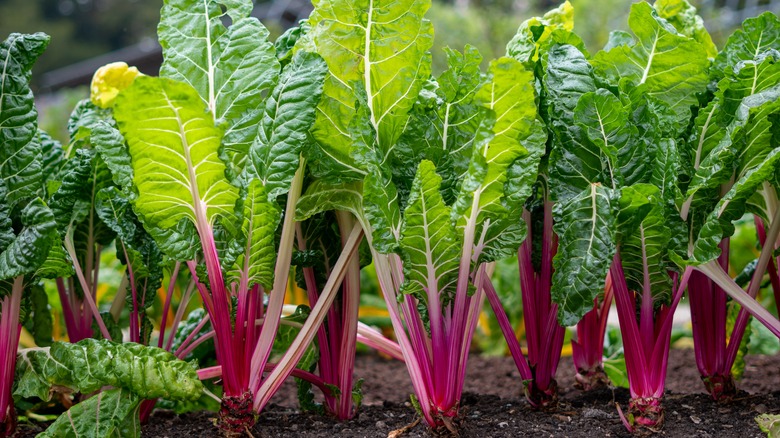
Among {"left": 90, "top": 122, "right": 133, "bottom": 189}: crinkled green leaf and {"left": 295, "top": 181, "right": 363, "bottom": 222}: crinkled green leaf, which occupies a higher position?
{"left": 90, "top": 122, "right": 133, "bottom": 189}: crinkled green leaf

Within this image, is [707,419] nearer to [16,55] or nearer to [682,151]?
[682,151]

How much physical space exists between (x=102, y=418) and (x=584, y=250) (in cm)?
94

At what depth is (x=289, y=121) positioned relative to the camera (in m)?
1.33

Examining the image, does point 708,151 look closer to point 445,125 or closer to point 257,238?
point 445,125

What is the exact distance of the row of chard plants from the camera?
1319 millimetres

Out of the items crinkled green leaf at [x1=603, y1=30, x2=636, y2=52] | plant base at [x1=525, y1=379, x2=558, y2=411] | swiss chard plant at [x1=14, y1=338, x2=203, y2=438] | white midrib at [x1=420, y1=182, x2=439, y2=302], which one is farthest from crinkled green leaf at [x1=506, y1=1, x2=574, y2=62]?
swiss chard plant at [x1=14, y1=338, x2=203, y2=438]

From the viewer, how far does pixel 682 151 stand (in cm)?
149

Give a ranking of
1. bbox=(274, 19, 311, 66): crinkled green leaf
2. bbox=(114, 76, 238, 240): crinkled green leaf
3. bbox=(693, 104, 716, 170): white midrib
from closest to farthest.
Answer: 1. bbox=(114, 76, 238, 240): crinkled green leaf
2. bbox=(693, 104, 716, 170): white midrib
3. bbox=(274, 19, 311, 66): crinkled green leaf

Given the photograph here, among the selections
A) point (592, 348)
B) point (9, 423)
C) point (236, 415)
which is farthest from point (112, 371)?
point (592, 348)

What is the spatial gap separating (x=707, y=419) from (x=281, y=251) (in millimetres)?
929

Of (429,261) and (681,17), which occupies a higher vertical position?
(681,17)

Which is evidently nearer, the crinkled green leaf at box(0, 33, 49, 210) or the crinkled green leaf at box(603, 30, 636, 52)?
the crinkled green leaf at box(0, 33, 49, 210)

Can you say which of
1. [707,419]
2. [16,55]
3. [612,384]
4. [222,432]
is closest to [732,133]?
[707,419]

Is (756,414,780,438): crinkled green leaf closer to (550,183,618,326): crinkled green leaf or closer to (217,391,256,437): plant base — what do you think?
(550,183,618,326): crinkled green leaf
